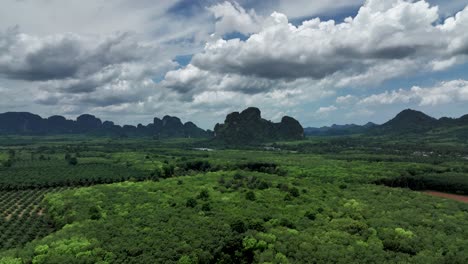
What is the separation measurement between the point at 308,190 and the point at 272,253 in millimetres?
50650

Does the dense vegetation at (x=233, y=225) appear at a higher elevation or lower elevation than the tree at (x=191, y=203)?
lower

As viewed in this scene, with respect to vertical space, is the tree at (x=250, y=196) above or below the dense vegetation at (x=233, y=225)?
above

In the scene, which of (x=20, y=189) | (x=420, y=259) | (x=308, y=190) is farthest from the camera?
(x=20, y=189)

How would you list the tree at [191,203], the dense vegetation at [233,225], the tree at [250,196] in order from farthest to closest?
the tree at [250,196] → the tree at [191,203] → the dense vegetation at [233,225]

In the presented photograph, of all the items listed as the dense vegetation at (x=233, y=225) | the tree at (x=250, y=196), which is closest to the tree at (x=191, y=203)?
Result: the dense vegetation at (x=233, y=225)

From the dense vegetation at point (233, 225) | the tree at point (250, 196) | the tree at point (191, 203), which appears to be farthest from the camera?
the tree at point (250, 196)

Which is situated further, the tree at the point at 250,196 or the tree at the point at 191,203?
the tree at the point at 250,196

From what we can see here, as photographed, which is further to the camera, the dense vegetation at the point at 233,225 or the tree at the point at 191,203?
the tree at the point at 191,203

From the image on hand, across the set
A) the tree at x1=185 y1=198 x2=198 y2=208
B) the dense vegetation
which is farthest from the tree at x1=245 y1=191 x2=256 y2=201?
the tree at x1=185 y1=198 x2=198 y2=208

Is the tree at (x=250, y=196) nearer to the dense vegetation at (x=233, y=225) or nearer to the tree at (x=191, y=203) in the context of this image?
the dense vegetation at (x=233, y=225)

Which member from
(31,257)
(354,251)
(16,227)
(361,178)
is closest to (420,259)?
(354,251)

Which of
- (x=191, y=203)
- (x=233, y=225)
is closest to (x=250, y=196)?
(x=191, y=203)

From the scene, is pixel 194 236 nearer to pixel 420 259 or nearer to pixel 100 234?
pixel 100 234

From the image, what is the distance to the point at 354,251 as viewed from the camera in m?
53.5
